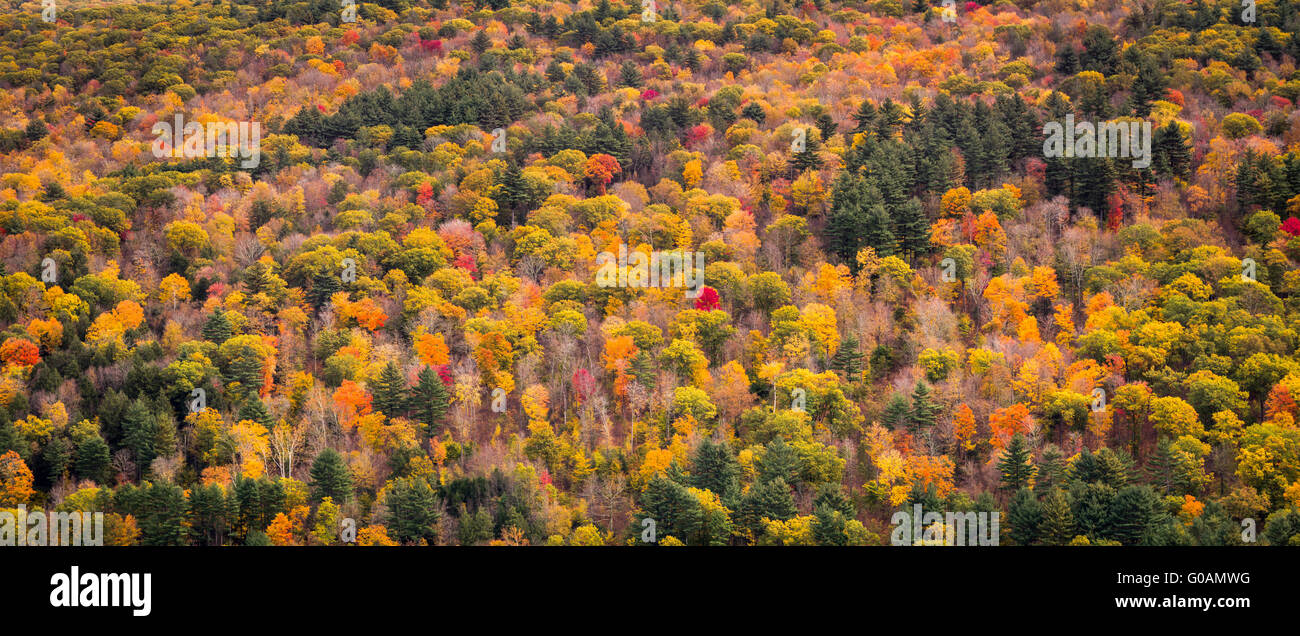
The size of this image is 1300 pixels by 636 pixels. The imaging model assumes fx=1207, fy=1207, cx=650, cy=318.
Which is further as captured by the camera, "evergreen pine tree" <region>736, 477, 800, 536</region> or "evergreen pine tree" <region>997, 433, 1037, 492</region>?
"evergreen pine tree" <region>997, 433, 1037, 492</region>

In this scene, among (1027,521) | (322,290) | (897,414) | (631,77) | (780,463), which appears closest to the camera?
(1027,521)

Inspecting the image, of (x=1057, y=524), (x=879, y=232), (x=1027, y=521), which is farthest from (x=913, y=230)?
(x=1057, y=524)

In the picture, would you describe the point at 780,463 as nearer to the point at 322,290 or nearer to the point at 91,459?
the point at 322,290

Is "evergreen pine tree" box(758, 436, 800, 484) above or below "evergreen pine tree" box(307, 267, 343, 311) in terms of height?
below

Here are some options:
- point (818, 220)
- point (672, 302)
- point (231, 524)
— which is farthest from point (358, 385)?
point (818, 220)

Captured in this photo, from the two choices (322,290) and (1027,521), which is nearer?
(1027,521)

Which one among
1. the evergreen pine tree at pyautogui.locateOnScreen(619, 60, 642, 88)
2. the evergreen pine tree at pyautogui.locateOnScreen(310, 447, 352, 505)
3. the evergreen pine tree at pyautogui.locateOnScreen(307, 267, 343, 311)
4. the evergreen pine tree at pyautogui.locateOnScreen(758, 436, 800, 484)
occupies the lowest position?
the evergreen pine tree at pyautogui.locateOnScreen(310, 447, 352, 505)

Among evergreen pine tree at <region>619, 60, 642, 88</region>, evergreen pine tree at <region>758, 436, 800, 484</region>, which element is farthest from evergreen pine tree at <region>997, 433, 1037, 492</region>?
evergreen pine tree at <region>619, 60, 642, 88</region>

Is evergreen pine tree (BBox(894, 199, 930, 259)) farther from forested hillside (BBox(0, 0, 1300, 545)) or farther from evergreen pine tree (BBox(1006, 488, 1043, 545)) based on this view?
evergreen pine tree (BBox(1006, 488, 1043, 545))
